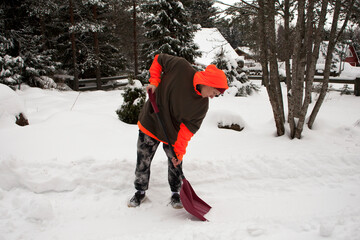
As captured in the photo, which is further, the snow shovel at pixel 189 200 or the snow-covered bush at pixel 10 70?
the snow-covered bush at pixel 10 70

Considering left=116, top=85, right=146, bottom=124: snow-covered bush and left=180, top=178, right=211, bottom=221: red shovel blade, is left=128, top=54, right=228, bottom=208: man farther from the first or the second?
left=116, top=85, right=146, bottom=124: snow-covered bush

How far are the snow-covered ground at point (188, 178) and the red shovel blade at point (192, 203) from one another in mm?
72

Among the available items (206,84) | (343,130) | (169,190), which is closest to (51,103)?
(169,190)

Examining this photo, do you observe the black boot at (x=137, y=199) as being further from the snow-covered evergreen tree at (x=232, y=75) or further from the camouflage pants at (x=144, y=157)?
Result: the snow-covered evergreen tree at (x=232, y=75)

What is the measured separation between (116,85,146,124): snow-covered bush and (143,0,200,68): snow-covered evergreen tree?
259 inches

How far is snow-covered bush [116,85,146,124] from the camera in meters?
5.26

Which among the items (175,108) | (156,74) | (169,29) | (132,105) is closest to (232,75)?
(169,29)

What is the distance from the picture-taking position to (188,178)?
3.23 metres

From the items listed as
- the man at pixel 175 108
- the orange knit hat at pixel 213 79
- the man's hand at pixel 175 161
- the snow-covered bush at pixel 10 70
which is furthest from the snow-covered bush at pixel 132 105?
the snow-covered bush at pixel 10 70

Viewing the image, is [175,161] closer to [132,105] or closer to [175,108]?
[175,108]

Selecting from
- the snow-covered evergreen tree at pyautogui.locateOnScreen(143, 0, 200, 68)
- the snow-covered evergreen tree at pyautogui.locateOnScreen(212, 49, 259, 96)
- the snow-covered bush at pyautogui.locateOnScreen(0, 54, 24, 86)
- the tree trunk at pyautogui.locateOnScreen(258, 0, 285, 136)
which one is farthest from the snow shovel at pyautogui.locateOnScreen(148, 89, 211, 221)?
the snow-covered evergreen tree at pyautogui.locateOnScreen(143, 0, 200, 68)

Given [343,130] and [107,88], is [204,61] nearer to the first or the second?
[107,88]

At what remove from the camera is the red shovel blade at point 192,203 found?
2412 millimetres

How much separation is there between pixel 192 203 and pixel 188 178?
0.77 m
